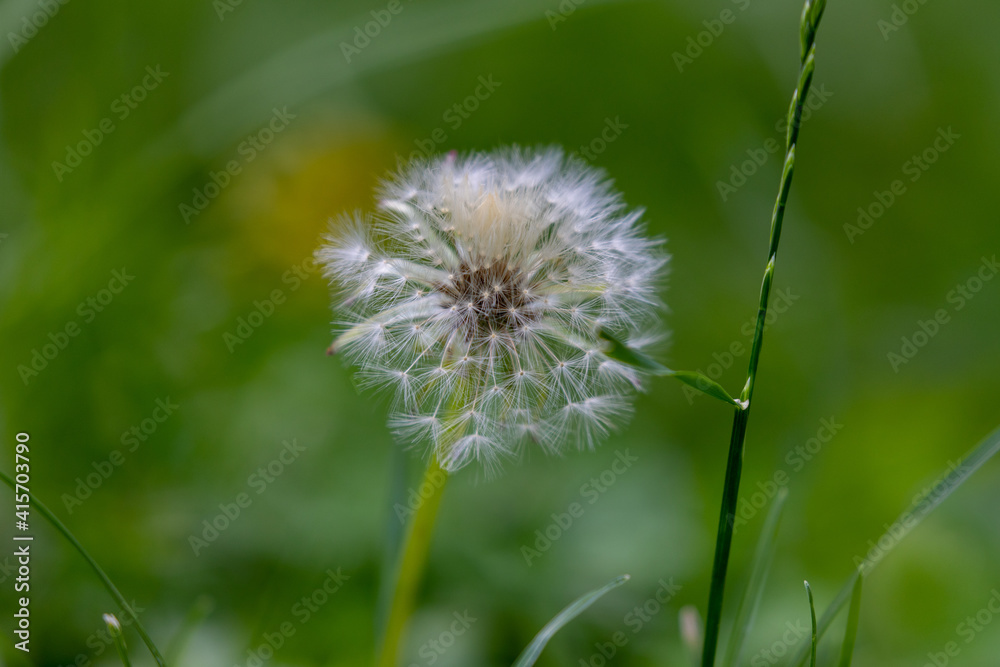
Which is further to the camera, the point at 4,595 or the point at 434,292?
the point at 4,595

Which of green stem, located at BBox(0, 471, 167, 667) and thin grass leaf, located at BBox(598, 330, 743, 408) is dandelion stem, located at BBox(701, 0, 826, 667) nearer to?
thin grass leaf, located at BBox(598, 330, 743, 408)

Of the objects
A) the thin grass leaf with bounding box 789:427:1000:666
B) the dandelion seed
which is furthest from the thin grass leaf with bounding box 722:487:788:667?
the dandelion seed

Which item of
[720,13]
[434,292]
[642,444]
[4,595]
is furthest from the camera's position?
[720,13]

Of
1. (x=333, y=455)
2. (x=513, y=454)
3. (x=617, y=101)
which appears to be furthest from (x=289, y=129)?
(x=513, y=454)

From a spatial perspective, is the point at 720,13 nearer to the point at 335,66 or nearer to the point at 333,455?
the point at 335,66

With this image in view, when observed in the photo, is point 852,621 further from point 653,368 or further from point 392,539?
point 392,539

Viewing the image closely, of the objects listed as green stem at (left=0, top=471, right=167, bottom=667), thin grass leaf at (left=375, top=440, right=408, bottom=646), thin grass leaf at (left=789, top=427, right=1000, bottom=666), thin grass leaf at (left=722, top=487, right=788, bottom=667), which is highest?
thin grass leaf at (left=789, top=427, right=1000, bottom=666)

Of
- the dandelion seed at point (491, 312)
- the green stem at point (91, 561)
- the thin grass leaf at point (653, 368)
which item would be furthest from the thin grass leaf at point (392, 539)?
the thin grass leaf at point (653, 368)
